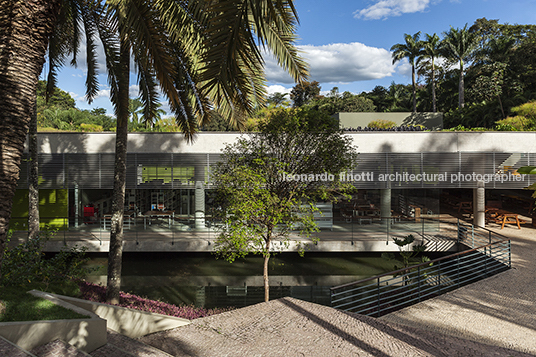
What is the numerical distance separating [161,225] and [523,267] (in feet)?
40.0

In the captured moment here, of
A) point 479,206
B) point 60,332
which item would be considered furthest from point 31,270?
point 479,206

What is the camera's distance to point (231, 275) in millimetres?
11922

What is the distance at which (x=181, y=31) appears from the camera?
6016 millimetres

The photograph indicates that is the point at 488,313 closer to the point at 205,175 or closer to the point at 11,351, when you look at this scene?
the point at 11,351

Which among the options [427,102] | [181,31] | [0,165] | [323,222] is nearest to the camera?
[0,165]

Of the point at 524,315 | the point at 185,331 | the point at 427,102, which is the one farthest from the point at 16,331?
the point at 427,102

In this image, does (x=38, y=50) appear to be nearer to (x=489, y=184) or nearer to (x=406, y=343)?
(x=406, y=343)

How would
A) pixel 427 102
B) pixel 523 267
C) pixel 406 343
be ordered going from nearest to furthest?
pixel 406 343, pixel 523 267, pixel 427 102

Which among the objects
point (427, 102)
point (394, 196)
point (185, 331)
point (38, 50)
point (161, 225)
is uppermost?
point (427, 102)

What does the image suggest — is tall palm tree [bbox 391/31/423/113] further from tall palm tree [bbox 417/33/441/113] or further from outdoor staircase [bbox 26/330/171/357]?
outdoor staircase [bbox 26/330/171/357]

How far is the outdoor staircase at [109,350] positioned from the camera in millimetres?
3879

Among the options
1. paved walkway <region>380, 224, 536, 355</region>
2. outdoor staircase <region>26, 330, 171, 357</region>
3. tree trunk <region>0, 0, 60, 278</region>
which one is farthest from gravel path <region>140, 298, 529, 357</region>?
tree trunk <region>0, 0, 60, 278</region>

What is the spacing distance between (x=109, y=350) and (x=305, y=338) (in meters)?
2.99

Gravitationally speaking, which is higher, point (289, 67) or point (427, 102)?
point (427, 102)
